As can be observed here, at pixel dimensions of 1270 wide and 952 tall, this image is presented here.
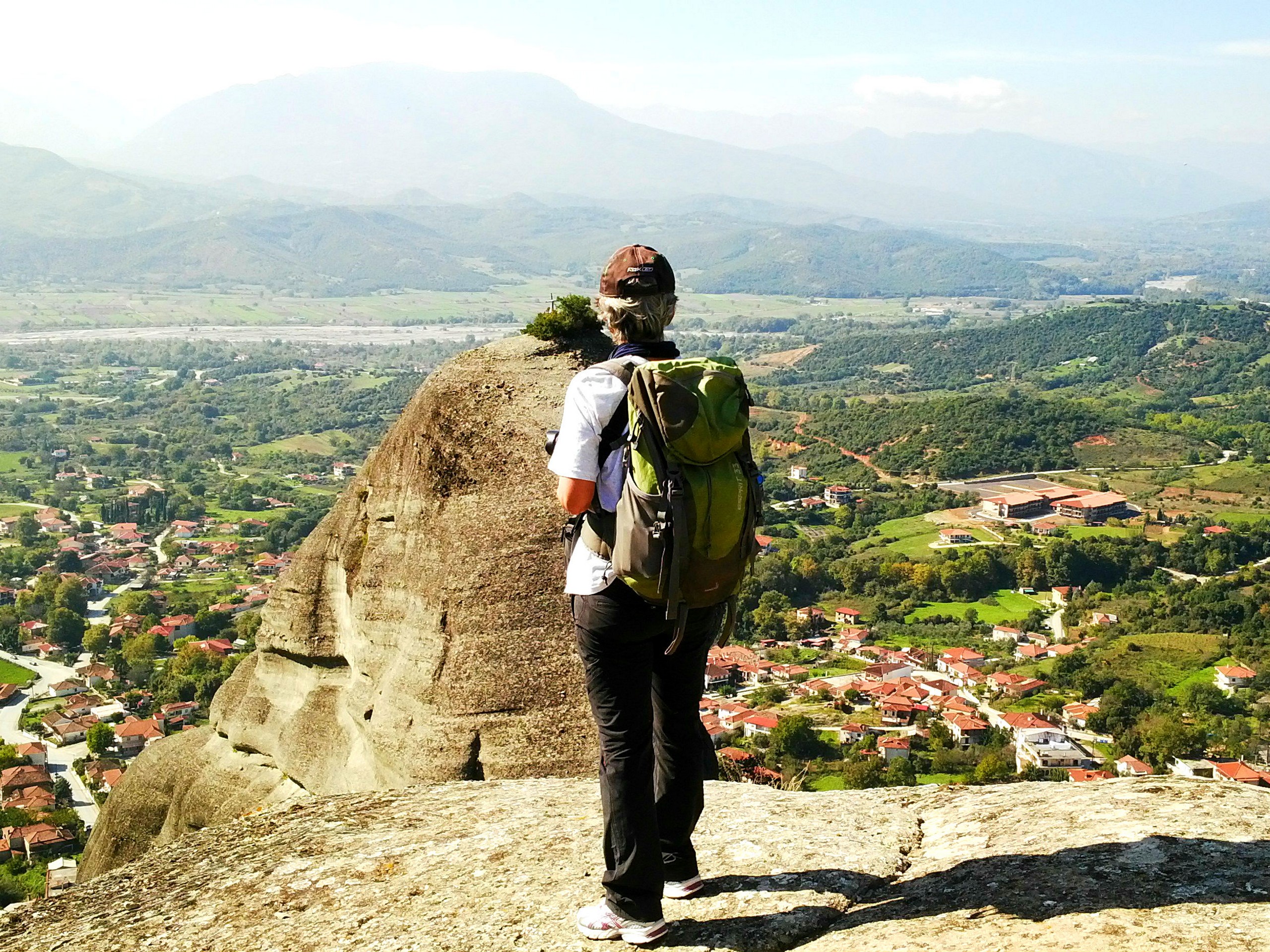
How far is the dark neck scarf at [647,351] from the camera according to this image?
Result: 15.3 feet

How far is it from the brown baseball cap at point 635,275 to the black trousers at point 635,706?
1118 millimetres

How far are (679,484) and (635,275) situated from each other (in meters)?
0.85

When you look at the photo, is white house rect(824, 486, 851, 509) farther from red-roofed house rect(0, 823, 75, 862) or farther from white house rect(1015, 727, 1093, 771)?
red-roofed house rect(0, 823, 75, 862)

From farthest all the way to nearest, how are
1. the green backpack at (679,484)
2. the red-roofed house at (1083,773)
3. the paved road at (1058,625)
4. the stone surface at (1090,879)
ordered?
the paved road at (1058,625) → the red-roofed house at (1083,773) → the green backpack at (679,484) → the stone surface at (1090,879)

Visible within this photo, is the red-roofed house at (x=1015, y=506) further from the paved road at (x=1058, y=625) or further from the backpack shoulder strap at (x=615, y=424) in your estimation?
the backpack shoulder strap at (x=615, y=424)

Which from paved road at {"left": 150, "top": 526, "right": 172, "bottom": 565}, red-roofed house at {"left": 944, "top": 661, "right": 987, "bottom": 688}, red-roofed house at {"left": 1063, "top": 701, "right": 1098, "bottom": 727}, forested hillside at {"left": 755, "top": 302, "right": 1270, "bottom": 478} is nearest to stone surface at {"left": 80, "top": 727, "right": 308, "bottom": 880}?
red-roofed house at {"left": 1063, "top": 701, "right": 1098, "bottom": 727}

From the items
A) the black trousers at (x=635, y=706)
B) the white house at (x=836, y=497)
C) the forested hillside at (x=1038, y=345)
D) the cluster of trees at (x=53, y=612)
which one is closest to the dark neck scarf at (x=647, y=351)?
the black trousers at (x=635, y=706)

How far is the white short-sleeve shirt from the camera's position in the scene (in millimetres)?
4488

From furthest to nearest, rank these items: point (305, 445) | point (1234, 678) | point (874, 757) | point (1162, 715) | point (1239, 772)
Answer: point (305, 445) < point (1234, 678) < point (1162, 715) < point (874, 757) < point (1239, 772)

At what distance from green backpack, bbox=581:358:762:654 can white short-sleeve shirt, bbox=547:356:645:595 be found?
4cm

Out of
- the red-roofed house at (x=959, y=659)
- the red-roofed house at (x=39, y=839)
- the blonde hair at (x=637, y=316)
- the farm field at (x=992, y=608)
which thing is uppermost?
the blonde hair at (x=637, y=316)

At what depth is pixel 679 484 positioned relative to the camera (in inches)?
172

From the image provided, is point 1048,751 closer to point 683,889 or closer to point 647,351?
point 683,889

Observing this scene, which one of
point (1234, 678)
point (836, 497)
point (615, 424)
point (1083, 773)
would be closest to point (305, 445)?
point (836, 497)
